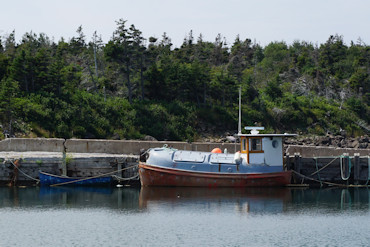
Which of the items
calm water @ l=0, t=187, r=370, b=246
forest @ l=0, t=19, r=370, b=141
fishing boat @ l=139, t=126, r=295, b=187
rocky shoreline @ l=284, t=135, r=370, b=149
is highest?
forest @ l=0, t=19, r=370, b=141

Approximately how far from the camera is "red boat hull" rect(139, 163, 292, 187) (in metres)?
33.4

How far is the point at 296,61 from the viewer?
9012 cm

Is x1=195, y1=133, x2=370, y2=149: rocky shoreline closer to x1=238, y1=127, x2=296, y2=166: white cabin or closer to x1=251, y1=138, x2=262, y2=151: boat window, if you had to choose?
x1=238, y1=127, x2=296, y2=166: white cabin

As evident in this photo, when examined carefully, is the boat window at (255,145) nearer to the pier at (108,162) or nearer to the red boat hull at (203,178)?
the red boat hull at (203,178)

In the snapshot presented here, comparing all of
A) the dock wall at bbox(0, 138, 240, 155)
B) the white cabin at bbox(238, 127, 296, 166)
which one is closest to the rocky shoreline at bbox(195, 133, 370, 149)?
the dock wall at bbox(0, 138, 240, 155)

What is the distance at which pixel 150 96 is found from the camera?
61688mm

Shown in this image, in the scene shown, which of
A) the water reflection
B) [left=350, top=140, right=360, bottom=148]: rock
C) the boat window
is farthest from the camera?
[left=350, top=140, right=360, bottom=148]: rock

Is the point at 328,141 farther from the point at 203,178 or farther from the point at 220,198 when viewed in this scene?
the point at 220,198

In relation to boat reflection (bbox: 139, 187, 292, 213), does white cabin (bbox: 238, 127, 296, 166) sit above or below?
above

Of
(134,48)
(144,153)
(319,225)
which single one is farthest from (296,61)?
(319,225)

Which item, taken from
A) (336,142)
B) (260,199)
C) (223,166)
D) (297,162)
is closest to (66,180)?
(223,166)

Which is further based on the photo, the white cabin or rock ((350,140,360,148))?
rock ((350,140,360,148))

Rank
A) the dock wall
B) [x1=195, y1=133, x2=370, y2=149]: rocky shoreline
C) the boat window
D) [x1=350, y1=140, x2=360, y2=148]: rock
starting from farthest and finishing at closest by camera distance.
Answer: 1. [x1=195, y1=133, x2=370, y2=149]: rocky shoreline
2. [x1=350, y1=140, x2=360, y2=148]: rock
3. the dock wall
4. the boat window

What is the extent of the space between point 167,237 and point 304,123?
142 ft
